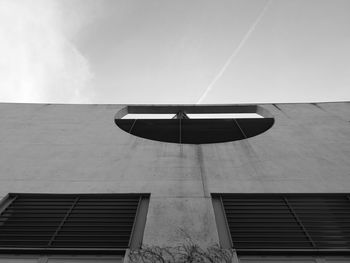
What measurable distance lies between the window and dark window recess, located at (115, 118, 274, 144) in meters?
2.81

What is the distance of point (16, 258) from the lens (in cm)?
380

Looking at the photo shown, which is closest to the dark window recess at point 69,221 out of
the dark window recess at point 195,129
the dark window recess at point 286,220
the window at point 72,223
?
the window at point 72,223

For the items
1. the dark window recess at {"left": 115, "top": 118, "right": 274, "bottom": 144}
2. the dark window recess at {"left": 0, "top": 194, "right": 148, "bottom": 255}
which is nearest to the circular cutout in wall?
the dark window recess at {"left": 115, "top": 118, "right": 274, "bottom": 144}

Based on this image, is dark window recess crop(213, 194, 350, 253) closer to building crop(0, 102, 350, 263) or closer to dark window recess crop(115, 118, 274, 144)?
building crop(0, 102, 350, 263)

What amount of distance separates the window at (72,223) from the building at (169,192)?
0.7 inches

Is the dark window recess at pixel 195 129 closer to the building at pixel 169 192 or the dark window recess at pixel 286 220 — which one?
the building at pixel 169 192

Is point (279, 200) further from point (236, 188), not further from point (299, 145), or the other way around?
point (299, 145)

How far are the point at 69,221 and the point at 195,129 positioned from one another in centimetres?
447

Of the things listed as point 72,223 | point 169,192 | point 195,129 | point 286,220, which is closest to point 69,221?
point 72,223

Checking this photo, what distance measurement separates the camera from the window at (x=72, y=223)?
3.90 m

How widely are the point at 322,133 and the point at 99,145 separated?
5560 millimetres

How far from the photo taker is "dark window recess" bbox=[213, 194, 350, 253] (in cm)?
394

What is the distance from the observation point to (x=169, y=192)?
4.67 meters

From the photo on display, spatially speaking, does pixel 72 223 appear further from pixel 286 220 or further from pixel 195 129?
pixel 195 129
